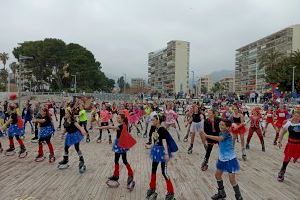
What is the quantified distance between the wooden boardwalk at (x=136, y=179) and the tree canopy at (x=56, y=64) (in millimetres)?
58948

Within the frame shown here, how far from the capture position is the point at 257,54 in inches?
5094

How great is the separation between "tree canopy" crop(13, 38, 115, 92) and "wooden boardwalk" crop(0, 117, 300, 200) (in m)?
58.9

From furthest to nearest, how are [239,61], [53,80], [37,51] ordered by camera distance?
[239,61] → [53,80] → [37,51]

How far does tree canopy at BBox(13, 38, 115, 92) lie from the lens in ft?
234

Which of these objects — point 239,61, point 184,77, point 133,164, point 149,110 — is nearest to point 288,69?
point 149,110

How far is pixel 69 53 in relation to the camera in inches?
2936

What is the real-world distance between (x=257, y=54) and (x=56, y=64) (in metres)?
80.3

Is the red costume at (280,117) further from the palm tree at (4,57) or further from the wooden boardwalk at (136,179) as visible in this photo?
the palm tree at (4,57)

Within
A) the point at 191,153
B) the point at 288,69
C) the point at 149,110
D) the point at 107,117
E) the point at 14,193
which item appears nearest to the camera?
the point at 14,193

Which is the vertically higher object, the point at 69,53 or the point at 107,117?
the point at 69,53

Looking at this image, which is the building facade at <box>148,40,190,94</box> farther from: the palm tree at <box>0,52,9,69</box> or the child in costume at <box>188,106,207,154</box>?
the child in costume at <box>188,106,207,154</box>

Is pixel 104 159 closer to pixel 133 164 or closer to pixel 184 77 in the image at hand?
pixel 133 164

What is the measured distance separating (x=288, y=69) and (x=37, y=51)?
45.6 m

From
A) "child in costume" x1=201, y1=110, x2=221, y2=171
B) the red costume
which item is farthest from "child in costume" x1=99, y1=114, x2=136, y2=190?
the red costume
